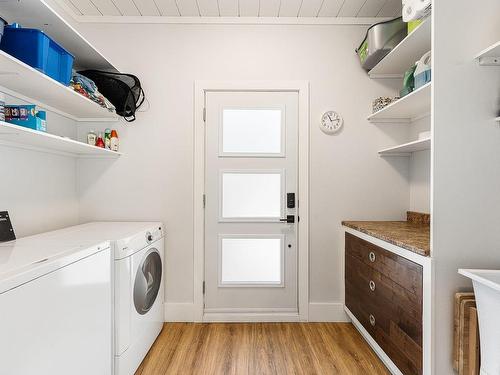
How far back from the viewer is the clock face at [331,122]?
256 centimetres

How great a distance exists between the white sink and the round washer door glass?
1778 mm

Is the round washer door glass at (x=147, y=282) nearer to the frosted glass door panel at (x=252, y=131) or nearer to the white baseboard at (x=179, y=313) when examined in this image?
the white baseboard at (x=179, y=313)

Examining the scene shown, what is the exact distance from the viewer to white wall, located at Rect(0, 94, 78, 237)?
5.88ft

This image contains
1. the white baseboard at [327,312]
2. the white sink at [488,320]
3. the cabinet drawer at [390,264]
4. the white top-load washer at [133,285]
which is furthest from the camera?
the white baseboard at [327,312]

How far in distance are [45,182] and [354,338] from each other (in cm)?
254

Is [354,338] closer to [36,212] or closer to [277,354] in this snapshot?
[277,354]

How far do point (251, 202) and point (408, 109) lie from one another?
143 cm

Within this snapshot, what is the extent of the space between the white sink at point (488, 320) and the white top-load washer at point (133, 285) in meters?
1.73

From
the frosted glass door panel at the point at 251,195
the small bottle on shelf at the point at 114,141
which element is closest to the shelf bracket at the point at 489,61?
Result: the frosted glass door panel at the point at 251,195

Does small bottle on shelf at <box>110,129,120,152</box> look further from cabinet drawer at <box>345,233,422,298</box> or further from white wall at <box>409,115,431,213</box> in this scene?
white wall at <box>409,115,431,213</box>

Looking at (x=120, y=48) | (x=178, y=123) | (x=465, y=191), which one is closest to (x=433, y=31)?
(x=465, y=191)

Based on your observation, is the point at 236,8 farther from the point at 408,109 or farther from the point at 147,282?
the point at 147,282

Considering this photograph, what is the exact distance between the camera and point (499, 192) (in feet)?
4.81

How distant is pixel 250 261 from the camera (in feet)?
8.52
